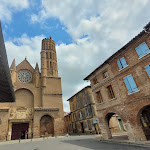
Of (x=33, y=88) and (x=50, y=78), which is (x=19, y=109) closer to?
(x=33, y=88)

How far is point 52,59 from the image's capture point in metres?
34.0

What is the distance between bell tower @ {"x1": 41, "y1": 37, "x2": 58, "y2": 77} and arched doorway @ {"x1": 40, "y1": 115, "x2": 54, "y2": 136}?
11338 mm

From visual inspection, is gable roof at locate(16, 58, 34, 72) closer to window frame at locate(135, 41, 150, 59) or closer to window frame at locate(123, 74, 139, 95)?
window frame at locate(123, 74, 139, 95)

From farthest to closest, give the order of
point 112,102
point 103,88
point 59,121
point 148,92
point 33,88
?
point 33,88 → point 59,121 → point 103,88 → point 112,102 → point 148,92

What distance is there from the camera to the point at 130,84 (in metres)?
10.6

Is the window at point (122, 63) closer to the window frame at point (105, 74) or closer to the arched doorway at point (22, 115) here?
the window frame at point (105, 74)

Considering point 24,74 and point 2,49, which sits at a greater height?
point 24,74

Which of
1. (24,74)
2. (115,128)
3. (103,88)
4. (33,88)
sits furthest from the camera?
(24,74)

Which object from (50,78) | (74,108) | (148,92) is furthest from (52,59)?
(148,92)

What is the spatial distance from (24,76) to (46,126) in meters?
14.1

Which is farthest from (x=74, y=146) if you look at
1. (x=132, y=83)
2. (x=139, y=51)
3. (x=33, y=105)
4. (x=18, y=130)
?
(x=18, y=130)

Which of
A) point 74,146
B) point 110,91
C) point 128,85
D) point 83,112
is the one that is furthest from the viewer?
point 83,112

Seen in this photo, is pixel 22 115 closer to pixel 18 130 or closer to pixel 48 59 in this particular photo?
pixel 18 130

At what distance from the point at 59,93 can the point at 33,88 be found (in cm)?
666
